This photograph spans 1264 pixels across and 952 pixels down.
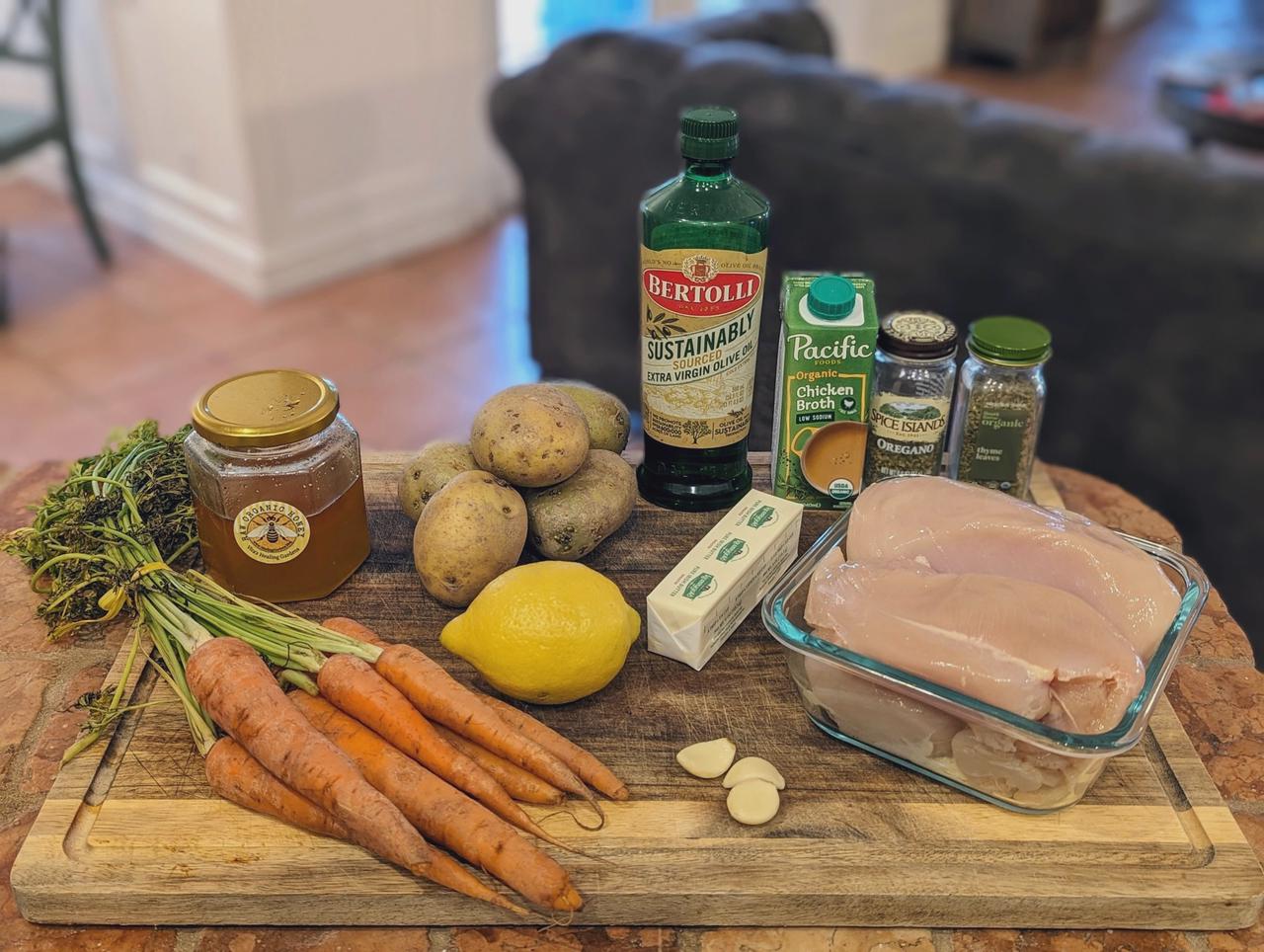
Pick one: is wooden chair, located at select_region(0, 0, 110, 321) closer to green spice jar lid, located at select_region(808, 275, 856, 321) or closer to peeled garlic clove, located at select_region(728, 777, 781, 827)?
green spice jar lid, located at select_region(808, 275, 856, 321)

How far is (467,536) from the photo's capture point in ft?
3.87

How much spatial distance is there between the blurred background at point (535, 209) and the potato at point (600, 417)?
0.20m

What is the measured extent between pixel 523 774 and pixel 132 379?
9.11 ft

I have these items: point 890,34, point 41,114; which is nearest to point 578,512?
point 41,114

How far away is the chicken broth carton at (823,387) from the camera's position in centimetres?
129

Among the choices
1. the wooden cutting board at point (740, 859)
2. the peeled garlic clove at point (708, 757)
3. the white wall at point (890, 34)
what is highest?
the peeled garlic clove at point (708, 757)

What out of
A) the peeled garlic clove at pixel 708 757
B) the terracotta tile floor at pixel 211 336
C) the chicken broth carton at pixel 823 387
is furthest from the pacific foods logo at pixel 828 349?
the terracotta tile floor at pixel 211 336

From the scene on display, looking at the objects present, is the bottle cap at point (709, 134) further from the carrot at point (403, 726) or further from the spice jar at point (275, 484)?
the carrot at point (403, 726)

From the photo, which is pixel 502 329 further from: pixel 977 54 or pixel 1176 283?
pixel 977 54

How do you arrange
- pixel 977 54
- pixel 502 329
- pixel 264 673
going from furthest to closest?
pixel 977 54, pixel 502 329, pixel 264 673

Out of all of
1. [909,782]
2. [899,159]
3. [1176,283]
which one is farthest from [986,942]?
[899,159]

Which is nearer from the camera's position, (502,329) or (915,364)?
(915,364)

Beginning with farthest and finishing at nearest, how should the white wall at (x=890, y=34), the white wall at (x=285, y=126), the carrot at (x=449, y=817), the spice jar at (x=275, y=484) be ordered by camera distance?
1. the white wall at (x=890, y=34)
2. the white wall at (x=285, y=126)
3. the spice jar at (x=275, y=484)
4. the carrot at (x=449, y=817)

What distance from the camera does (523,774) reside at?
1030 mm
